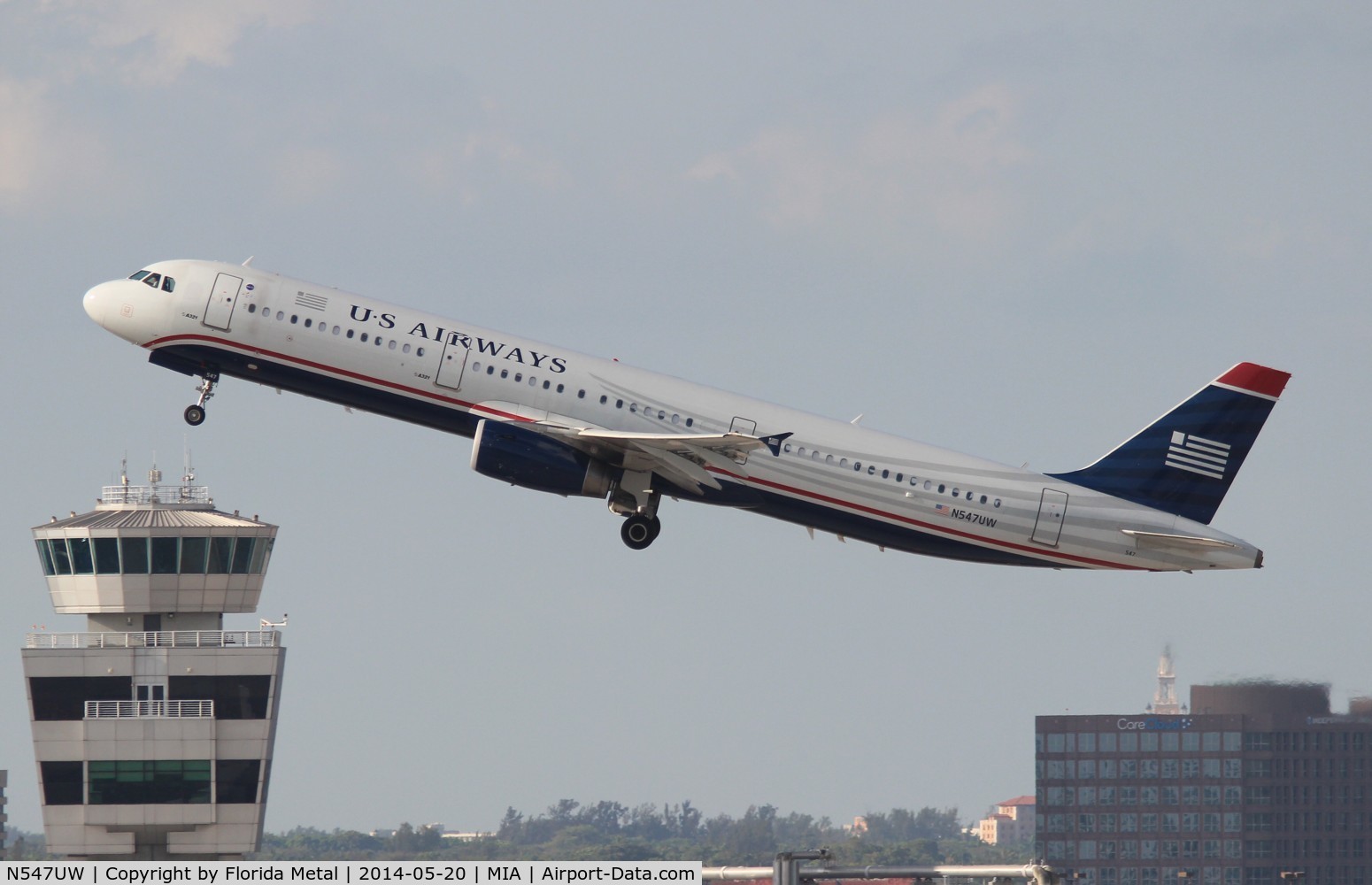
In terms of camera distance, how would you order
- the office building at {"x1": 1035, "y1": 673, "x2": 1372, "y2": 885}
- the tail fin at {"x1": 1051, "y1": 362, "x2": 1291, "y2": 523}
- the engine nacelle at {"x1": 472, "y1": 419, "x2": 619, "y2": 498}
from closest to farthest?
1. the engine nacelle at {"x1": 472, "y1": 419, "x2": 619, "y2": 498}
2. the tail fin at {"x1": 1051, "y1": 362, "x2": 1291, "y2": 523}
3. the office building at {"x1": 1035, "y1": 673, "x2": 1372, "y2": 885}

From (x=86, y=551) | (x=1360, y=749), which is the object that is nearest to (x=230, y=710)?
(x=86, y=551)

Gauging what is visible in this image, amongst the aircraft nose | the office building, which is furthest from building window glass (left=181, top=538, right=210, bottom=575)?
the office building

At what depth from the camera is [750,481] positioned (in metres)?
62.8

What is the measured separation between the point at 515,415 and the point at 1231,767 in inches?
4275

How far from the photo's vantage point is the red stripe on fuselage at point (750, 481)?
203 feet

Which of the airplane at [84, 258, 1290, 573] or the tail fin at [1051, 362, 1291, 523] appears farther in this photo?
the tail fin at [1051, 362, 1291, 523]

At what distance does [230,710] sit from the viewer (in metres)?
84.2

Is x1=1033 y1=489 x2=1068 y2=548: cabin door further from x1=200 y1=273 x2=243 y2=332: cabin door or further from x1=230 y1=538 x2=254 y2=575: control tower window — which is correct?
x1=230 y1=538 x2=254 y2=575: control tower window

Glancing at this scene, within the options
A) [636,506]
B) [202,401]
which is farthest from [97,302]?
[636,506]

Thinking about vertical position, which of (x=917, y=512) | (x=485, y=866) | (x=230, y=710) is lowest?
(x=485, y=866)

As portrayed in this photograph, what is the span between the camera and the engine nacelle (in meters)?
A: 60.6

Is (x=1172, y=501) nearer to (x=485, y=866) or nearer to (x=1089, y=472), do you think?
(x=1089, y=472)

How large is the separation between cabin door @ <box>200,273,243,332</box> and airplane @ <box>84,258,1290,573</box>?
0.18 ft

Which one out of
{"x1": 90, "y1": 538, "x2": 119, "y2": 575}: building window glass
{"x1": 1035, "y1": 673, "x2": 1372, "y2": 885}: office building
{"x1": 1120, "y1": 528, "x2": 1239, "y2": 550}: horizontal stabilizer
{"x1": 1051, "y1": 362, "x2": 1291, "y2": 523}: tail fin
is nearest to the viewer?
{"x1": 1120, "y1": 528, "x2": 1239, "y2": 550}: horizontal stabilizer
